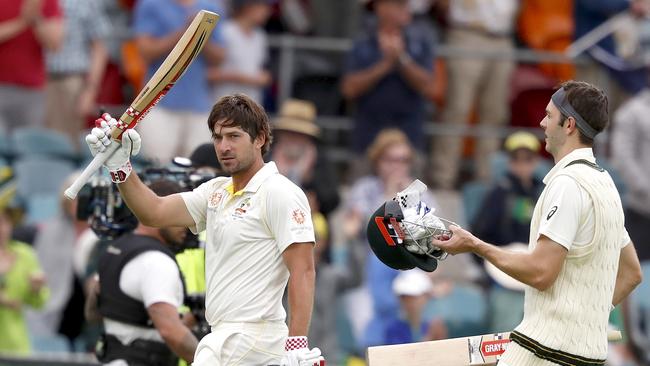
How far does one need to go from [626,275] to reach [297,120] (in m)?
6.34

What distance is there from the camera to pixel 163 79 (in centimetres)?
786

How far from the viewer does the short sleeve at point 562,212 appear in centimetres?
712

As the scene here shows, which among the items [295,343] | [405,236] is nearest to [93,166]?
[295,343]

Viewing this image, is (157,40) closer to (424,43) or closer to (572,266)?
(424,43)

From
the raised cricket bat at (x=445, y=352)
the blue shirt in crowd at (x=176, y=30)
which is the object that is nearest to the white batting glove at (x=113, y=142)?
the raised cricket bat at (x=445, y=352)

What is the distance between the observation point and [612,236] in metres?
7.38

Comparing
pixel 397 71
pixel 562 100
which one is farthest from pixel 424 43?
pixel 562 100

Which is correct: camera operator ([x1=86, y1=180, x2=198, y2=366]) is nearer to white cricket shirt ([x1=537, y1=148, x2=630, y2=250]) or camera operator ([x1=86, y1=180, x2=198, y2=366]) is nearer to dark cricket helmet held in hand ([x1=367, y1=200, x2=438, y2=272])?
dark cricket helmet held in hand ([x1=367, y1=200, x2=438, y2=272])

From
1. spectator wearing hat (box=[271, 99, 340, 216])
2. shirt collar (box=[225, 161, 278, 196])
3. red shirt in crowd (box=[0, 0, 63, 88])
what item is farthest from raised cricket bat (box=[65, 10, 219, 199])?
red shirt in crowd (box=[0, 0, 63, 88])

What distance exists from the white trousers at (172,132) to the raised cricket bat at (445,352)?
6.40m

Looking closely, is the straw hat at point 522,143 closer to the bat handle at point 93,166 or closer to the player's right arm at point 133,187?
the player's right arm at point 133,187

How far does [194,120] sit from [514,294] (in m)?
3.36

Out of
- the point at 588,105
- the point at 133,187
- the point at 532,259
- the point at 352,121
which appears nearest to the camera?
the point at 532,259

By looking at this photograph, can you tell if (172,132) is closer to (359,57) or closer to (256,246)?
(359,57)
